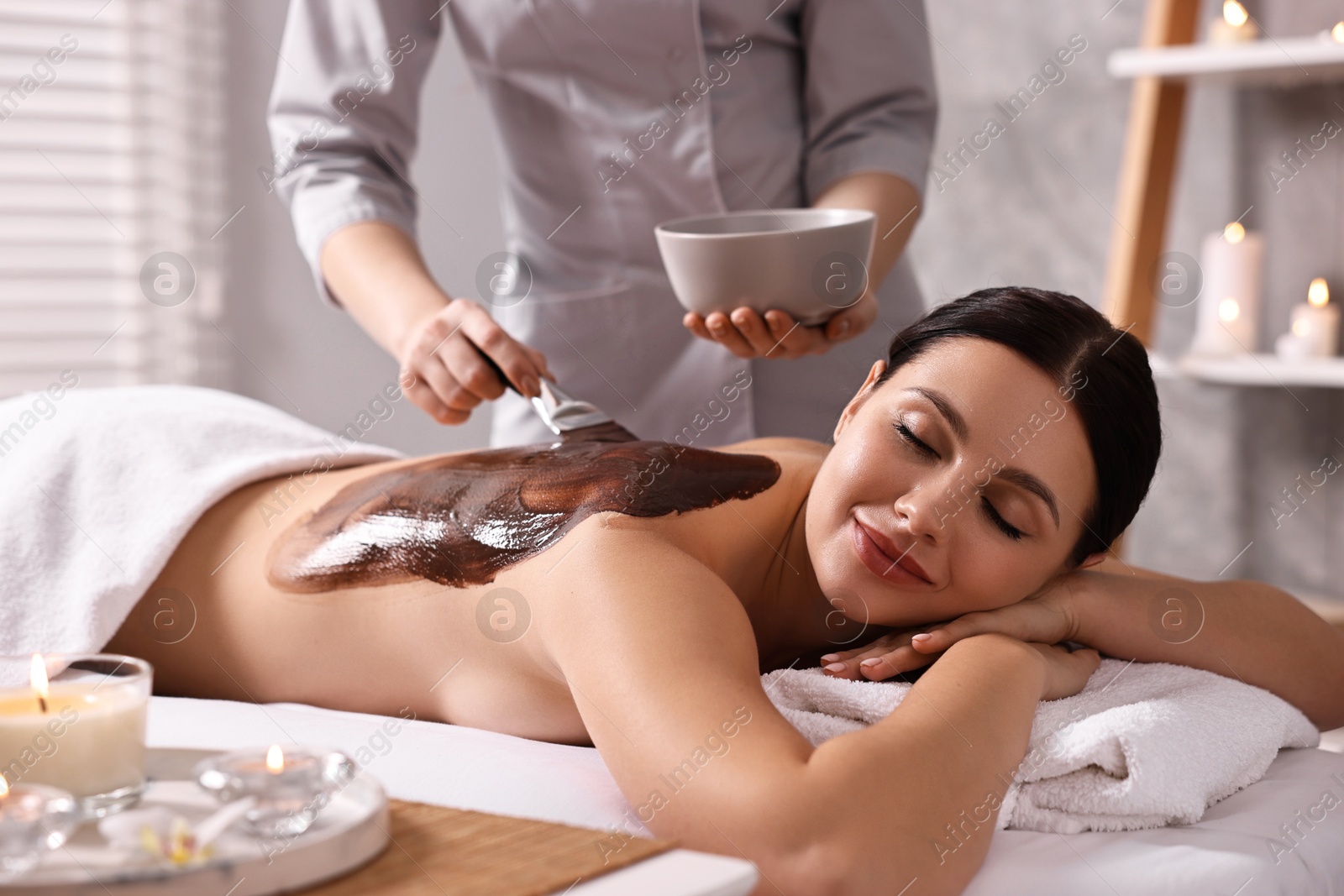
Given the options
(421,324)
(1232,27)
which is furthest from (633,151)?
(1232,27)

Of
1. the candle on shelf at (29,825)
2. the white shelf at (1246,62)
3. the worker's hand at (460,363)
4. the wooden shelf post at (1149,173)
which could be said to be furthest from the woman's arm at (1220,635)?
the white shelf at (1246,62)

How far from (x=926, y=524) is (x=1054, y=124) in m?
1.99

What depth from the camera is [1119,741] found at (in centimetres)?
99

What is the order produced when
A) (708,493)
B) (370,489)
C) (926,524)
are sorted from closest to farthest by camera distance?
(926,524) < (708,493) < (370,489)

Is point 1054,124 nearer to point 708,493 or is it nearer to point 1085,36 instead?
point 1085,36

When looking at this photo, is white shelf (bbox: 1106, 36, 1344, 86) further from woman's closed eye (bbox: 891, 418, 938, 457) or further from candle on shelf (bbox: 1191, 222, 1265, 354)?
woman's closed eye (bbox: 891, 418, 938, 457)

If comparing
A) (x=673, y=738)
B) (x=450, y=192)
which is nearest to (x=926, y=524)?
(x=673, y=738)

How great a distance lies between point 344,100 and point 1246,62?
1565mm

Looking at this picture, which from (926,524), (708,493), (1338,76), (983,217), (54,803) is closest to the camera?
(54,803)

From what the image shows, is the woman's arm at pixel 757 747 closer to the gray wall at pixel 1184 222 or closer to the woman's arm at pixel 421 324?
the woman's arm at pixel 421 324

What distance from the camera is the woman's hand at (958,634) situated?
1.13m

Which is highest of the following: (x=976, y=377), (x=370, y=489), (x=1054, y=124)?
(x=1054, y=124)

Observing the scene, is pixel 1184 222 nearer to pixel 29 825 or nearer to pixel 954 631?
pixel 954 631

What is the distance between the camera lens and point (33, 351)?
97.5 inches
